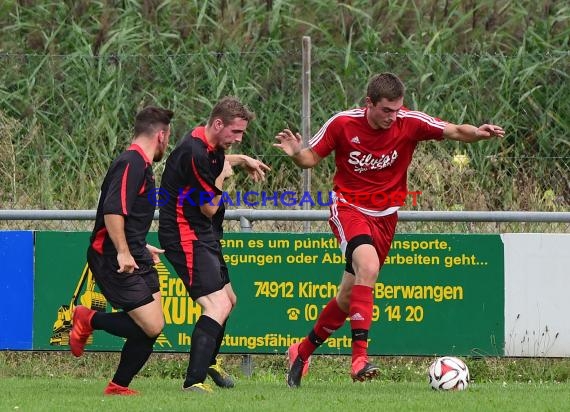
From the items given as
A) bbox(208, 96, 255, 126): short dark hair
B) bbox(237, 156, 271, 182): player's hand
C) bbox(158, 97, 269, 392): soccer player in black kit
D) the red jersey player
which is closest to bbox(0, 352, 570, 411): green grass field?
bbox(158, 97, 269, 392): soccer player in black kit

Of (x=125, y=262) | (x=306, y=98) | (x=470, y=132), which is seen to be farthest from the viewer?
(x=306, y=98)

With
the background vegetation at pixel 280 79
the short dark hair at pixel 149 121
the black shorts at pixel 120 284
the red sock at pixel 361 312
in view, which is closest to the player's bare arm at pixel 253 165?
the short dark hair at pixel 149 121

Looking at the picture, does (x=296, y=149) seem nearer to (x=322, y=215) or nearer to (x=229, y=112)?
Answer: (x=229, y=112)

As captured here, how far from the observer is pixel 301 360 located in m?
10.6

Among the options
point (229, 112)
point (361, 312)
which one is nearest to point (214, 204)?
point (229, 112)

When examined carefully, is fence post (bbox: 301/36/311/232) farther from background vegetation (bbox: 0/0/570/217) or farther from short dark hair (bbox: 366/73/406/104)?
short dark hair (bbox: 366/73/406/104)

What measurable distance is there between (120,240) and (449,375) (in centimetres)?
266

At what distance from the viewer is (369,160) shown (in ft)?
33.7

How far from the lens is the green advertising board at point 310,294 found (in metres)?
11.5

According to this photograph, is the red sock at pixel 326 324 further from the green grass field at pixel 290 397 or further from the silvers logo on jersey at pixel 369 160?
the silvers logo on jersey at pixel 369 160

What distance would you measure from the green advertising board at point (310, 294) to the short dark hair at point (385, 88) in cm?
192

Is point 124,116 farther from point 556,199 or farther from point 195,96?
point 556,199

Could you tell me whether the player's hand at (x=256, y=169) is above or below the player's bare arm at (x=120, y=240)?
above

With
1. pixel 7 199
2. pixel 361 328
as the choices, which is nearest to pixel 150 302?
pixel 361 328
